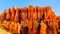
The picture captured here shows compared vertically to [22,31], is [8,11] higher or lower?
higher

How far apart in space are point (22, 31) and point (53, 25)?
1103 centimetres

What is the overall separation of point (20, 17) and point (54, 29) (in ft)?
161

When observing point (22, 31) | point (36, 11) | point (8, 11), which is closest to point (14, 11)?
point (8, 11)

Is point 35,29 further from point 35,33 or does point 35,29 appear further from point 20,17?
point 20,17

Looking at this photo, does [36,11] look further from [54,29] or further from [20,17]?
[54,29]

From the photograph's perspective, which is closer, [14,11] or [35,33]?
[35,33]

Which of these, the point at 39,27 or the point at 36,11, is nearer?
the point at 39,27

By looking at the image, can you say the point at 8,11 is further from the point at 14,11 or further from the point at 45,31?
the point at 45,31

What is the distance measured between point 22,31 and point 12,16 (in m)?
42.1

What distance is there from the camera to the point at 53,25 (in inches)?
2566

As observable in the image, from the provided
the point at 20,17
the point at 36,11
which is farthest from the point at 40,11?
the point at 20,17

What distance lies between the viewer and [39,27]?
66188mm

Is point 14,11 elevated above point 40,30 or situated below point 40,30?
above

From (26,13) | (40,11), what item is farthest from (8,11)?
(40,11)
